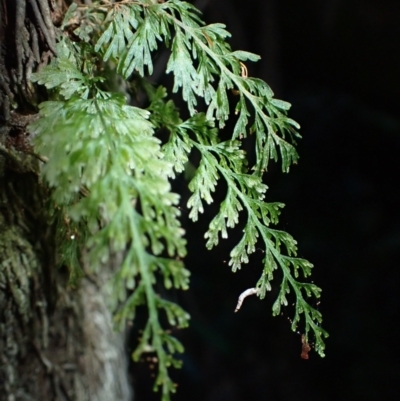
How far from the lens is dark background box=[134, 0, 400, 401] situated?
66.7 inches

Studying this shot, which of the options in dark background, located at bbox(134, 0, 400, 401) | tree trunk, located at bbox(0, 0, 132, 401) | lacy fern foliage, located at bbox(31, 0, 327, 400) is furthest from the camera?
dark background, located at bbox(134, 0, 400, 401)

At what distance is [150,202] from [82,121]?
20cm

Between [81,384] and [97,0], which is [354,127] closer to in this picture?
[97,0]

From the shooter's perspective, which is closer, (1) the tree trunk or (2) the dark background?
(1) the tree trunk

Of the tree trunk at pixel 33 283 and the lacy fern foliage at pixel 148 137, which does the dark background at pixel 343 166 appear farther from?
the lacy fern foliage at pixel 148 137

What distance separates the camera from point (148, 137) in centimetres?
77

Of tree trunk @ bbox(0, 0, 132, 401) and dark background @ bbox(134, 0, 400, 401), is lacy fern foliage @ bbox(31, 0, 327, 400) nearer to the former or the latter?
tree trunk @ bbox(0, 0, 132, 401)

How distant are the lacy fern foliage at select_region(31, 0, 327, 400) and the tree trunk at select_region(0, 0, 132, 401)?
0.26ft

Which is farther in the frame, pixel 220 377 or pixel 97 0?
pixel 220 377

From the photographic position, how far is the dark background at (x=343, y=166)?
169cm

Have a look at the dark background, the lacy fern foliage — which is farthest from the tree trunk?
the dark background

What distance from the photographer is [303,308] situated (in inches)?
35.8

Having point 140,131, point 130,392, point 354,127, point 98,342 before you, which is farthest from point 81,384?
point 354,127

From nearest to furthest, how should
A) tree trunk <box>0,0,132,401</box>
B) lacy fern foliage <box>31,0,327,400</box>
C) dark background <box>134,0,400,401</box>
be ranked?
lacy fern foliage <box>31,0,327,400</box> < tree trunk <box>0,0,132,401</box> < dark background <box>134,0,400,401</box>
